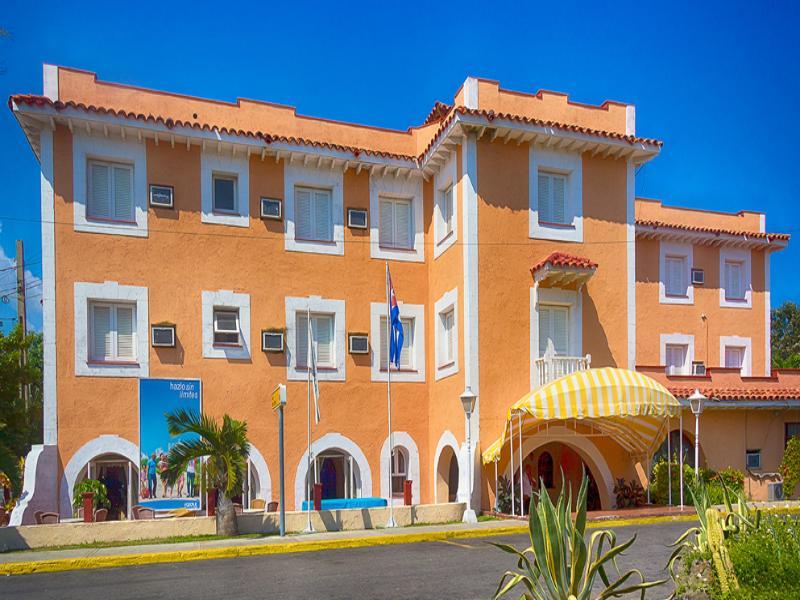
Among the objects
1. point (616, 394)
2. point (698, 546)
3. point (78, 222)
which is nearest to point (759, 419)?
point (616, 394)

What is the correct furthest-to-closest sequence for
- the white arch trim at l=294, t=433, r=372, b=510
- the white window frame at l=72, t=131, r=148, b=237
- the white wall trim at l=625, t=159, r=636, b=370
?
the white wall trim at l=625, t=159, r=636, b=370 → the white arch trim at l=294, t=433, r=372, b=510 → the white window frame at l=72, t=131, r=148, b=237

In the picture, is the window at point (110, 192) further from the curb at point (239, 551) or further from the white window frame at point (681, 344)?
the white window frame at point (681, 344)

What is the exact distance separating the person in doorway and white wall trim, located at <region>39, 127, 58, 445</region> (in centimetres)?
225

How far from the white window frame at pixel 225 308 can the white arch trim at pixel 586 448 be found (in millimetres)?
7967

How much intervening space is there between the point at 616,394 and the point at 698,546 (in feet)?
35.3

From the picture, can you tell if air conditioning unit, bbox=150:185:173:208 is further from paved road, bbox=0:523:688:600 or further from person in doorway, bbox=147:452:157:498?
paved road, bbox=0:523:688:600

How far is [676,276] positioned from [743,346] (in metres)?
3.68

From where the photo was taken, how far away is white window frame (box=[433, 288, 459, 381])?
20281mm

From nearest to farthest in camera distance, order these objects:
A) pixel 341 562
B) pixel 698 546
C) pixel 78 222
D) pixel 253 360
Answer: pixel 698 546 < pixel 341 562 < pixel 78 222 < pixel 253 360

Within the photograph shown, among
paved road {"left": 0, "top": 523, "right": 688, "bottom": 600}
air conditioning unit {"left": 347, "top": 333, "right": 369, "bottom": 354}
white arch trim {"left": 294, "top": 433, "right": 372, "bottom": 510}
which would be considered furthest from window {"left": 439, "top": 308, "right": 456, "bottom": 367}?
paved road {"left": 0, "top": 523, "right": 688, "bottom": 600}

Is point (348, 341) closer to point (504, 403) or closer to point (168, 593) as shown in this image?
point (504, 403)

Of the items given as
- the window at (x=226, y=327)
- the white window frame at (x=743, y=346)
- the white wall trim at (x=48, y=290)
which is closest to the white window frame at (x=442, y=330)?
the window at (x=226, y=327)

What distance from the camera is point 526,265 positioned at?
20.5 metres

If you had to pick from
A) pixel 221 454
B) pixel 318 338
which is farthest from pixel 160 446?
pixel 318 338
